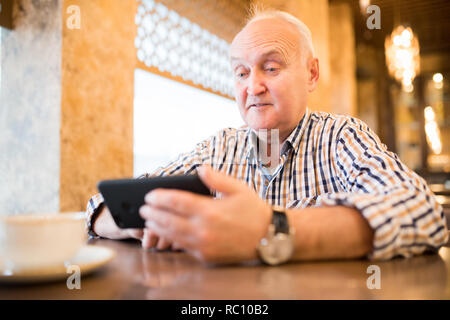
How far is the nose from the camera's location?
1490 mm

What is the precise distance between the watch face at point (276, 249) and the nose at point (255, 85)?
35.5 inches

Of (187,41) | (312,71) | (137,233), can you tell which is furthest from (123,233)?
(187,41)

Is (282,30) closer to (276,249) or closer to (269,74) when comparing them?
(269,74)

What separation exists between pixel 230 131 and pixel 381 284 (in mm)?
1269

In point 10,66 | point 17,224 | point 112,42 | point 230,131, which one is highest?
point 112,42

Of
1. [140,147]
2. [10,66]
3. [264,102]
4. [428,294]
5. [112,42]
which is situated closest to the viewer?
[428,294]

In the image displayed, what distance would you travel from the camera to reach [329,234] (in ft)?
2.39

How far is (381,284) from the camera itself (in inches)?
22.9

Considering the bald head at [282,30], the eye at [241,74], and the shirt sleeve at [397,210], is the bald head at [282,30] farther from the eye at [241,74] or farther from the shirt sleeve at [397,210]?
the shirt sleeve at [397,210]

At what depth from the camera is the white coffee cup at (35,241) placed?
56 centimetres

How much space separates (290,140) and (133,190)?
2.93 ft

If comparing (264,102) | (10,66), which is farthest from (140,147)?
(264,102)

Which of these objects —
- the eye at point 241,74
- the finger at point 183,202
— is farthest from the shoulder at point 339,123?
the finger at point 183,202

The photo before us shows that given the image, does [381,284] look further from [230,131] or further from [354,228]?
[230,131]
